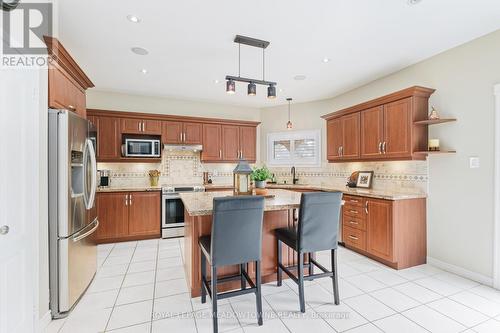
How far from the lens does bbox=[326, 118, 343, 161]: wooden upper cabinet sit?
4566mm

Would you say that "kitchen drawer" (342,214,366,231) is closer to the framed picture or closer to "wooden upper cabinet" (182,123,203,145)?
the framed picture

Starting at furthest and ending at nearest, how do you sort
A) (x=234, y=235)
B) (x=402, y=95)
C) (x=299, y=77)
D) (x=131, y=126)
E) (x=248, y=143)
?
(x=248, y=143), (x=131, y=126), (x=299, y=77), (x=402, y=95), (x=234, y=235)

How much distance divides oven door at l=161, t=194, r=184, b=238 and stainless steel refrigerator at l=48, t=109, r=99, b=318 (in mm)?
2008

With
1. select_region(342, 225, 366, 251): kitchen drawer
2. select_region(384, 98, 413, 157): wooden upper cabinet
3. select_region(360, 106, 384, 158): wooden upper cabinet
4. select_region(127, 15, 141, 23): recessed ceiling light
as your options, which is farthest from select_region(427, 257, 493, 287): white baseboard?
select_region(127, 15, 141, 23): recessed ceiling light

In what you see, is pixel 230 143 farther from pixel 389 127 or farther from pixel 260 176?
pixel 389 127

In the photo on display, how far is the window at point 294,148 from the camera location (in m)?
5.40

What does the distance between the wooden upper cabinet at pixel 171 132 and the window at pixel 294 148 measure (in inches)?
84.3

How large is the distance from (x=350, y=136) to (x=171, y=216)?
142 inches

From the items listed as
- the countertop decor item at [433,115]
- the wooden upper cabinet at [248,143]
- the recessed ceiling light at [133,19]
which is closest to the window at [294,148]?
the wooden upper cabinet at [248,143]

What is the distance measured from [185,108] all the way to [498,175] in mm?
5167

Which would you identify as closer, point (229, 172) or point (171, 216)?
point (171, 216)

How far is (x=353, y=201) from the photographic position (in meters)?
3.73

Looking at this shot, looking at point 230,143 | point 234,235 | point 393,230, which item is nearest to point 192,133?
point 230,143

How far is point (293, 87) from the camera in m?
4.50
